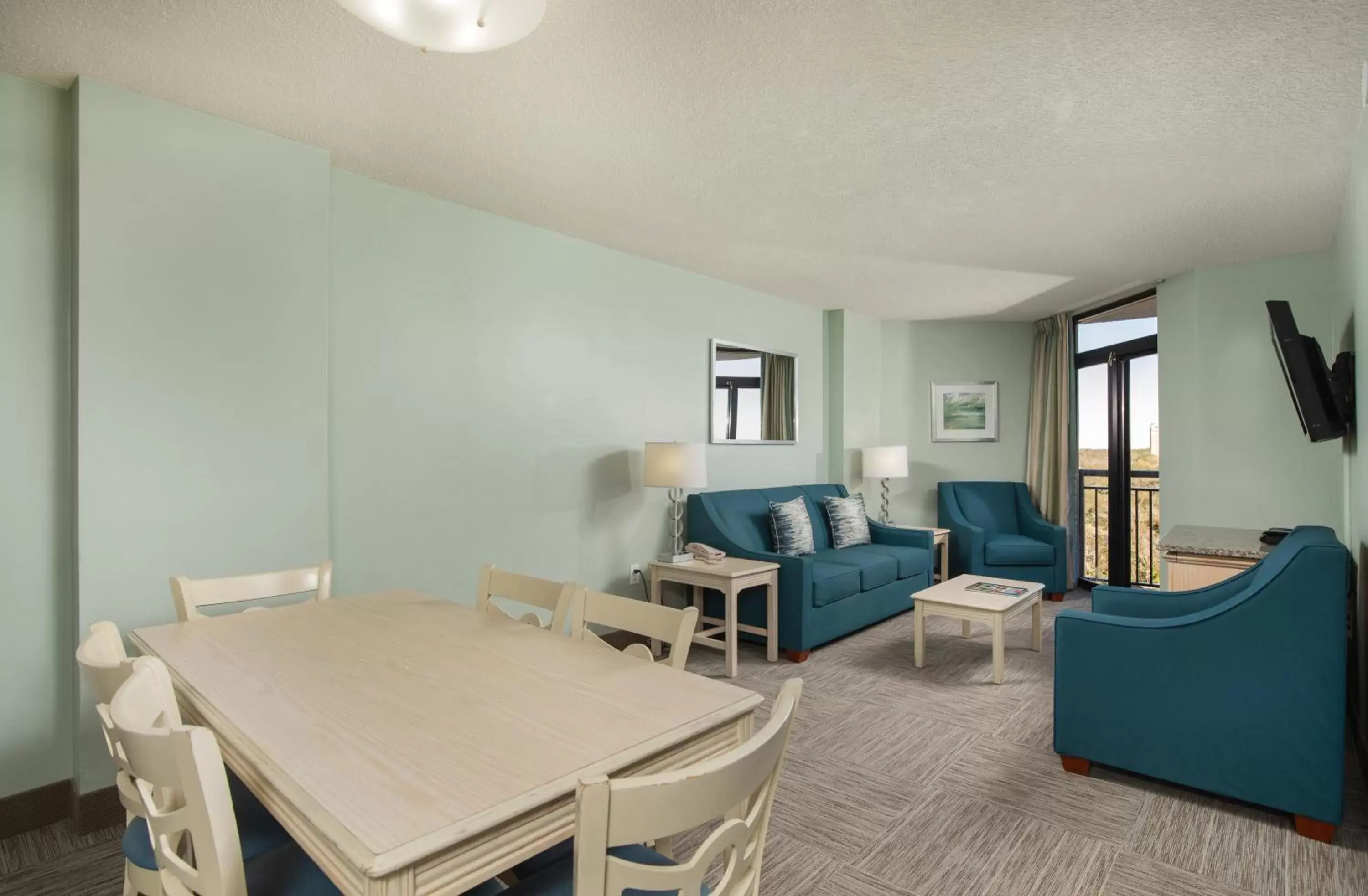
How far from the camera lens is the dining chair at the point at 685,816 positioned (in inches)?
33.6

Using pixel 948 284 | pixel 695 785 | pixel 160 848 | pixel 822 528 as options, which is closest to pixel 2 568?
pixel 160 848

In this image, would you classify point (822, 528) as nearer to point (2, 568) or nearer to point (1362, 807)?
point (1362, 807)

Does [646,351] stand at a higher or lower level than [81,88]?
lower

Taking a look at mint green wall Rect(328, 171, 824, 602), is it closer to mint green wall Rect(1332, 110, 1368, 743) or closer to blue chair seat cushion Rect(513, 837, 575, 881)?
blue chair seat cushion Rect(513, 837, 575, 881)

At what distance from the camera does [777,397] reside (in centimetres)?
570

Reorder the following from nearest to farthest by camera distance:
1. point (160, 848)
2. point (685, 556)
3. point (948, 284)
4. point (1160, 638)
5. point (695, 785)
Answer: point (695, 785) → point (160, 848) → point (1160, 638) → point (685, 556) → point (948, 284)

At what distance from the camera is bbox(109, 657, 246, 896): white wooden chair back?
3.27 feet

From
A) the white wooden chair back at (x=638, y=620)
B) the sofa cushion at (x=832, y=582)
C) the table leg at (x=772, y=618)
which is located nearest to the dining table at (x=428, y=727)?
the white wooden chair back at (x=638, y=620)

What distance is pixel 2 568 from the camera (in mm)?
2377

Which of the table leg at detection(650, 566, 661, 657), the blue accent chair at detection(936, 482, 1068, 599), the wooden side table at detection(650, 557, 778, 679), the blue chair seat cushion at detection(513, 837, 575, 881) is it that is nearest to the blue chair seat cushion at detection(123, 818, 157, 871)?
the blue chair seat cushion at detection(513, 837, 575, 881)

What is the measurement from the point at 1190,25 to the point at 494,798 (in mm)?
2669

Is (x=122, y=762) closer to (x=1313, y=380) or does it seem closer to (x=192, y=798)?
(x=192, y=798)

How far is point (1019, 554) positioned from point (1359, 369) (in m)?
3.21

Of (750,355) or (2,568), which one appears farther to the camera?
(750,355)
